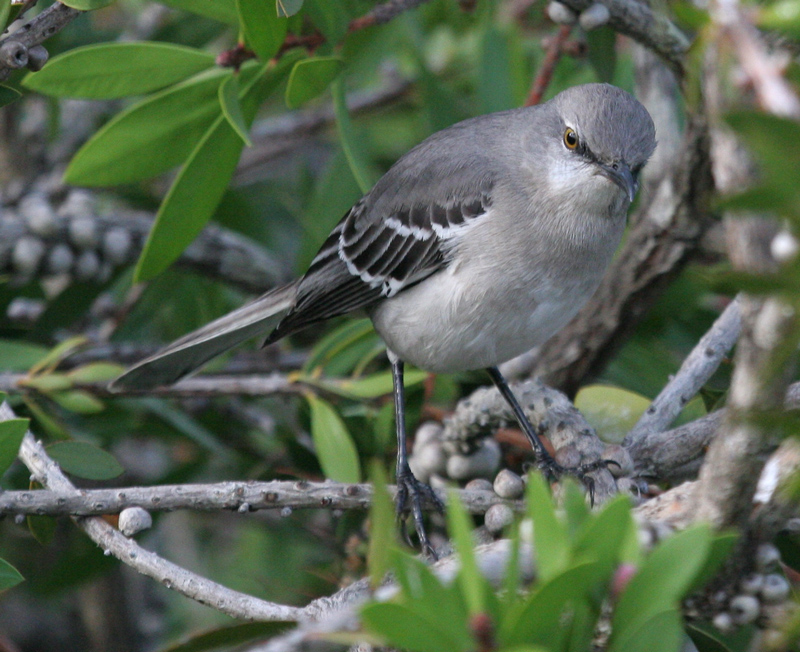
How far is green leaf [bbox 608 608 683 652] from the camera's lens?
3.95 feet

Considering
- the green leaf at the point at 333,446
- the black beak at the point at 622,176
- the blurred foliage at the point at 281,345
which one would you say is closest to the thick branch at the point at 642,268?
the blurred foliage at the point at 281,345

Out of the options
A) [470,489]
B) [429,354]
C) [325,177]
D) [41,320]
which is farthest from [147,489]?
[325,177]

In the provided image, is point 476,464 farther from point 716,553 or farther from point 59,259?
point 59,259

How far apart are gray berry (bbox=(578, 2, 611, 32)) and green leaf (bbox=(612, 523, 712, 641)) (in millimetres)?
1805

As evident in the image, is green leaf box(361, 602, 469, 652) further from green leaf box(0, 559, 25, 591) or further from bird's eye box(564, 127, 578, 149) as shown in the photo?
bird's eye box(564, 127, 578, 149)

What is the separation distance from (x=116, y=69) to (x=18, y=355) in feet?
3.60

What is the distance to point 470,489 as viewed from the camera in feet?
7.70

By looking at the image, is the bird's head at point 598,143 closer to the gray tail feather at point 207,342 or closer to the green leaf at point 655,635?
the gray tail feather at point 207,342

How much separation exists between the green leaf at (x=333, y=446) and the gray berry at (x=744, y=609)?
1424 mm

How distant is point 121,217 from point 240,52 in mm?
1370

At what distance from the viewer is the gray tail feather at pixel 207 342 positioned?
3084 mm

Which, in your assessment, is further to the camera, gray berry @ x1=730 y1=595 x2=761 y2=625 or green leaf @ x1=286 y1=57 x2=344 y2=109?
green leaf @ x1=286 y1=57 x2=344 y2=109

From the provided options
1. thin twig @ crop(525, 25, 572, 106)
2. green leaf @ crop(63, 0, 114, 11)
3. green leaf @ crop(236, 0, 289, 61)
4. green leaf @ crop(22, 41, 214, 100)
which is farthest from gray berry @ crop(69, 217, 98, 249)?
thin twig @ crop(525, 25, 572, 106)

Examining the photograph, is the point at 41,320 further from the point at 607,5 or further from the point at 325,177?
the point at 607,5
